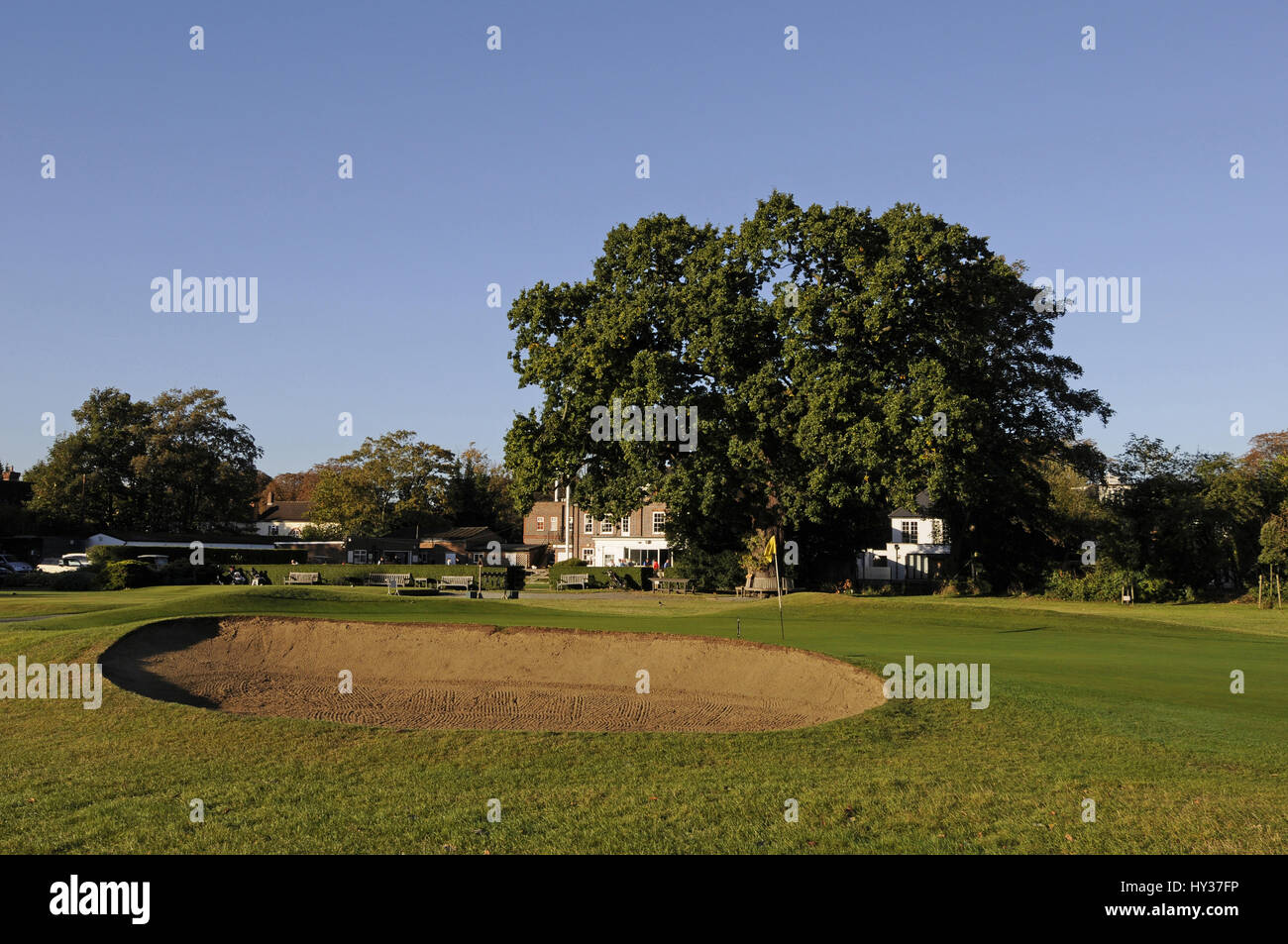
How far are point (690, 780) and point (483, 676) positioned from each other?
31.6 feet

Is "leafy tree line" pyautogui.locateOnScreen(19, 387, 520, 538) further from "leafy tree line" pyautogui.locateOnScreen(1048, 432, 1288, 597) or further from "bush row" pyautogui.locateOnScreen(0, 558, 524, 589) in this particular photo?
"leafy tree line" pyautogui.locateOnScreen(1048, 432, 1288, 597)

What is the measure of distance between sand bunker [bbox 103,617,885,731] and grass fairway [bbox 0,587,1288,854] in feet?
5.93

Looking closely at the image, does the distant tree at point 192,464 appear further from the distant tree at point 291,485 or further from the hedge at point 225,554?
the distant tree at point 291,485

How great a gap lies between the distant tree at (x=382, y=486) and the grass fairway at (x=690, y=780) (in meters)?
69.5

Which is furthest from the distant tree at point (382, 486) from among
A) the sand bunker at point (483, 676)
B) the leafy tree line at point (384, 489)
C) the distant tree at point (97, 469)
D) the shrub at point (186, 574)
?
the sand bunker at point (483, 676)

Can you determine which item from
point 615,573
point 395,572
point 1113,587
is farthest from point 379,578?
point 1113,587

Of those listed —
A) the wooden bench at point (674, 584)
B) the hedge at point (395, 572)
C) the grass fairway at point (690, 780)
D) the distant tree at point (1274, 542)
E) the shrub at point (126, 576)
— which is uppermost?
the distant tree at point (1274, 542)

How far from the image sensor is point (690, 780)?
368 inches

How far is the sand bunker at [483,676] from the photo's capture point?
48.5 ft

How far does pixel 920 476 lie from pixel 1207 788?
3155cm

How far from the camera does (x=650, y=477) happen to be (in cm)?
4206

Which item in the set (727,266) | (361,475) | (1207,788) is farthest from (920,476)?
(361,475)

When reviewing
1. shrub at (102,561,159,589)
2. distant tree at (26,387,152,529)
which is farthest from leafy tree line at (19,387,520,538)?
shrub at (102,561,159,589)
